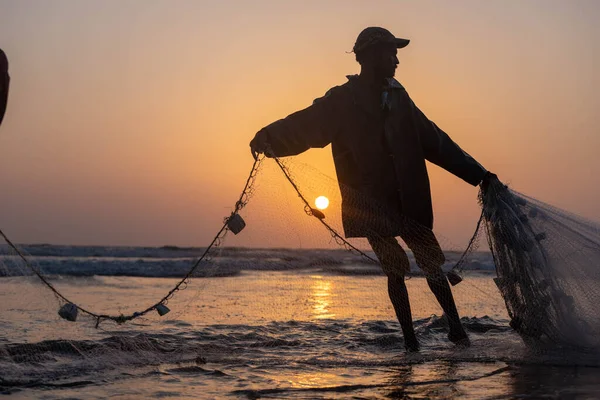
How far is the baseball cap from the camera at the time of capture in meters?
5.59

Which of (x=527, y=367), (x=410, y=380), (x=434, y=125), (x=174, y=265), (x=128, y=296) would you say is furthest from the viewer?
(x=174, y=265)

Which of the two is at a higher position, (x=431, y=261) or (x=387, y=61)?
(x=387, y=61)

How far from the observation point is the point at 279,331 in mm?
7066

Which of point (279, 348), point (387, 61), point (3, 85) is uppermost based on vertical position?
point (387, 61)

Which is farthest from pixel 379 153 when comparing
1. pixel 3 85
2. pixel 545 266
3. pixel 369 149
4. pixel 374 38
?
pixel 3 85

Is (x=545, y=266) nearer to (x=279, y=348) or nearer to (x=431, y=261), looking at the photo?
(x=431, y=261)

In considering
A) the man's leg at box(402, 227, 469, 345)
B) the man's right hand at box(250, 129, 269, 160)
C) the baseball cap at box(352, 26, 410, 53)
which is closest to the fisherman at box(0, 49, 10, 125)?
the man's right hand at box(250, 129, 269, 160)

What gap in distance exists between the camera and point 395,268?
18.4 ft

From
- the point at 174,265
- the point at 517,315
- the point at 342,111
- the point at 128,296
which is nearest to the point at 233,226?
the point at 342,111

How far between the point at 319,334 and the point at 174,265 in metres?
17.2

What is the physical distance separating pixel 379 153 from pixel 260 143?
2.97 feet

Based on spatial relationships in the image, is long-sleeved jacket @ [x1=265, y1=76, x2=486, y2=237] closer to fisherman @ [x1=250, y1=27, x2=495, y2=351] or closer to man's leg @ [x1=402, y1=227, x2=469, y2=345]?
fisherman @ [x1=250, y1=27, x2=495, y2=351]

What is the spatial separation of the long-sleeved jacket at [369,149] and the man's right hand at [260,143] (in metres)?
0.04

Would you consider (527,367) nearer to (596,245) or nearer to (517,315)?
(517,315)
